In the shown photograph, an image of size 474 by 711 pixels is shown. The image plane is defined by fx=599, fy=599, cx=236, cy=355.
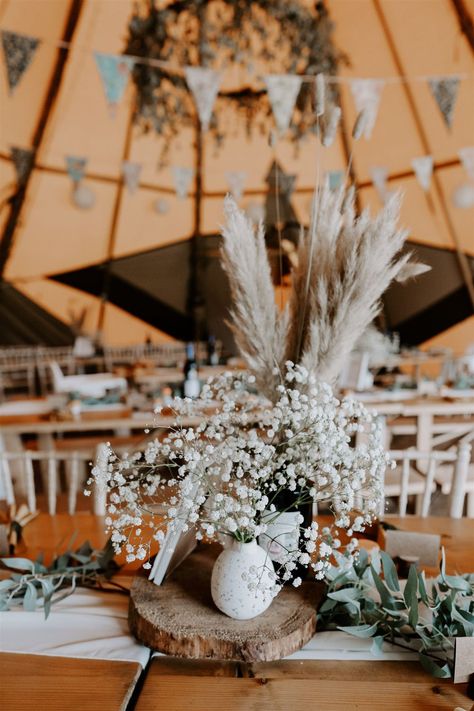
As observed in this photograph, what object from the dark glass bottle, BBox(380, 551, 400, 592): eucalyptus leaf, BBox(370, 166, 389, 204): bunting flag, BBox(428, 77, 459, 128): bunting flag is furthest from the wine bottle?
BBox(370, 166, 389, 204): bunting flag

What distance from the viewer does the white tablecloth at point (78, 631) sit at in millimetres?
996

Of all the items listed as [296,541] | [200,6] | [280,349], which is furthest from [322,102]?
[200,6]

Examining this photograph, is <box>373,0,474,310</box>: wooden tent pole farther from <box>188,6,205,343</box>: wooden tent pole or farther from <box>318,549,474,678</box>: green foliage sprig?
<box>318,549,474,678</box>: green foliage sprig

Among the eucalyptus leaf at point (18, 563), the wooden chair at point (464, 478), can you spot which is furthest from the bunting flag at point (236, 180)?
the eucalyptus leaf at point (18, 563)

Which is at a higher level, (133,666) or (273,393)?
(273,393)

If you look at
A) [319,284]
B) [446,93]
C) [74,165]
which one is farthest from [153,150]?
[319,284]

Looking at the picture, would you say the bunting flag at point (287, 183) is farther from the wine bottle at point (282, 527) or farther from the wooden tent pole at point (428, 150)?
the wine bottle at point (282, 527)

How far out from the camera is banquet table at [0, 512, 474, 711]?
87cm

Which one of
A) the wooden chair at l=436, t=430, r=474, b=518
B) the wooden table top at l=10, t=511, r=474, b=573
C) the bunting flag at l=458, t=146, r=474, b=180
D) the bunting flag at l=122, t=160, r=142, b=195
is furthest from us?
the bunting flag at l=122, t=160, r=142, b=195

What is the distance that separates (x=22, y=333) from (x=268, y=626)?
22.8 feet

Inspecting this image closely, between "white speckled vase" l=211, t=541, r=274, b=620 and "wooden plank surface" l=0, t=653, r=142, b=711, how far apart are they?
174 mm

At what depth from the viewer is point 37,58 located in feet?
19.6

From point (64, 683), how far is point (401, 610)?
56cm

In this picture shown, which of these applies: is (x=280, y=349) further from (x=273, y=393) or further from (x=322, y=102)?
(x=322, y=102)
